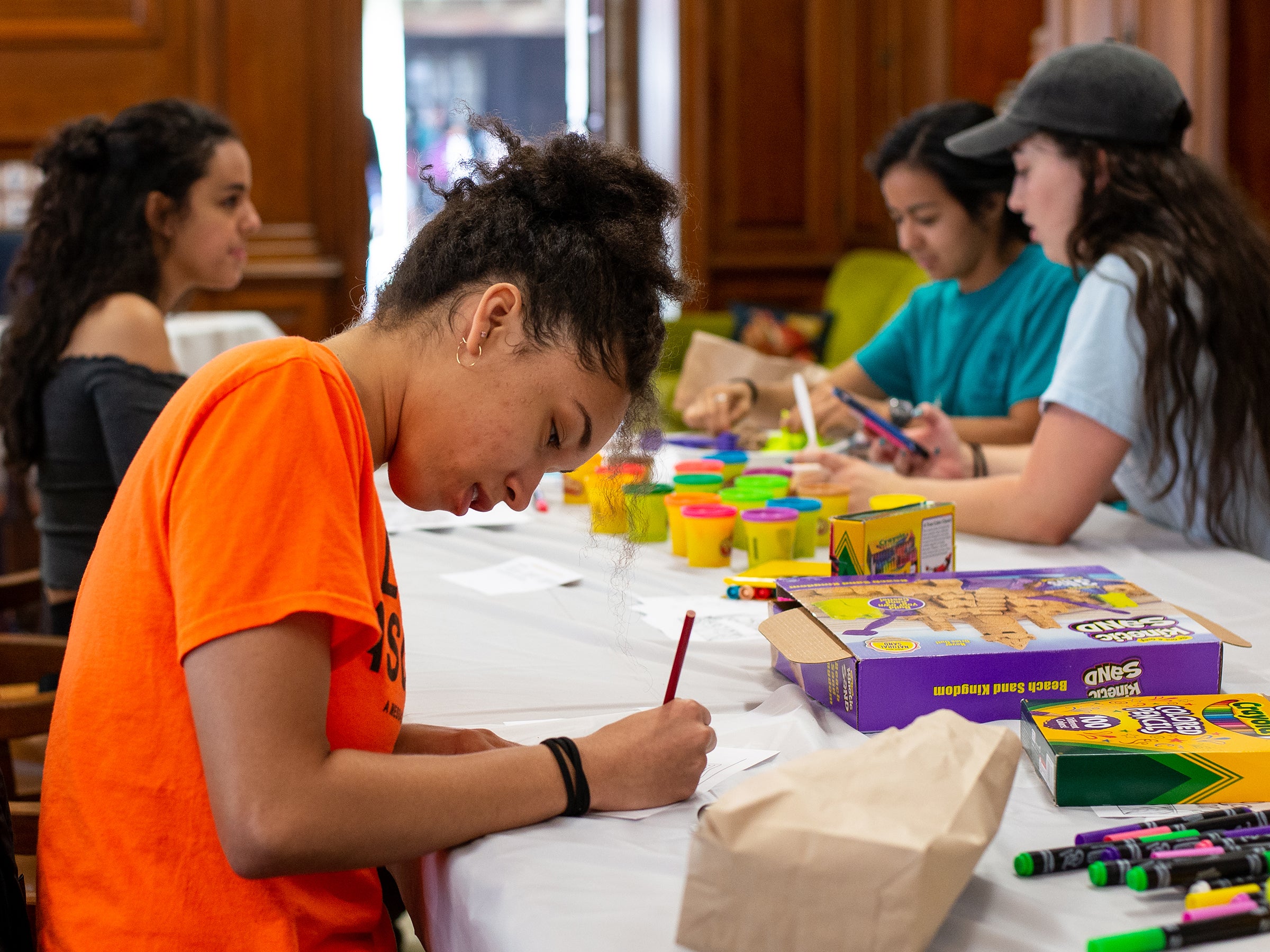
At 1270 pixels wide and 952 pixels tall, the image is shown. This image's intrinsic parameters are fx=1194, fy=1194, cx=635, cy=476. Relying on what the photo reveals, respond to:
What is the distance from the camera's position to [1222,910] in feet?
2.20

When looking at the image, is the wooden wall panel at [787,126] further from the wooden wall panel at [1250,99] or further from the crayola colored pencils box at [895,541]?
the crayola colored pencils box at [895,541]

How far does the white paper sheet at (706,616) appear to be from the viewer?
1314 millimetres

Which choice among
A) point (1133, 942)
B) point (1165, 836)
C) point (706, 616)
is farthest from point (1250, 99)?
point (1133, 942)

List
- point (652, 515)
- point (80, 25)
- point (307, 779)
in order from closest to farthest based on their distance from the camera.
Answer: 1. point (307, 779)
2. point (652, 515)
3. point (80, 25)

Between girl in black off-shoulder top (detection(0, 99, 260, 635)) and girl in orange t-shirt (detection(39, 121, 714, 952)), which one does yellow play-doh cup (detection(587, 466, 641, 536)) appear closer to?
girl in orange t-shirt (detection(39, 121, 714, 952))

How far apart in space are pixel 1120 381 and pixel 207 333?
3.09m

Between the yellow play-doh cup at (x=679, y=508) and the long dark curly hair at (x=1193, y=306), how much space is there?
630 mm

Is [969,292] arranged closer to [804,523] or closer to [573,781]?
[804,523]

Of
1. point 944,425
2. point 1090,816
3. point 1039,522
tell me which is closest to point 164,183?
point 944,425

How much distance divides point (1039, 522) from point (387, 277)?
3.52 ft

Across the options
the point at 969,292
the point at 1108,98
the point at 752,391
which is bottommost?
the point at 752,391

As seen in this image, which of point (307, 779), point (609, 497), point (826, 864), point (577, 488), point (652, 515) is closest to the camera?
point (826, 864)

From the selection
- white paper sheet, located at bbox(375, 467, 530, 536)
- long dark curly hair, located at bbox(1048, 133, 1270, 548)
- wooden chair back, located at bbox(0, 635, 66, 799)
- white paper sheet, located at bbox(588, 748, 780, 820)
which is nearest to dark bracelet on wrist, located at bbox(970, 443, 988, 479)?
long dark curly hair, located at bbox(1048, 133, 1270, 548)

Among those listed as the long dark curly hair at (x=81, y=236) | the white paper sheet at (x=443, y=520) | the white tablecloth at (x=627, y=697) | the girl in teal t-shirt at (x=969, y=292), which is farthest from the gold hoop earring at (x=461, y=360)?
the girl in teal t-shirt at (x=969, y=292)
